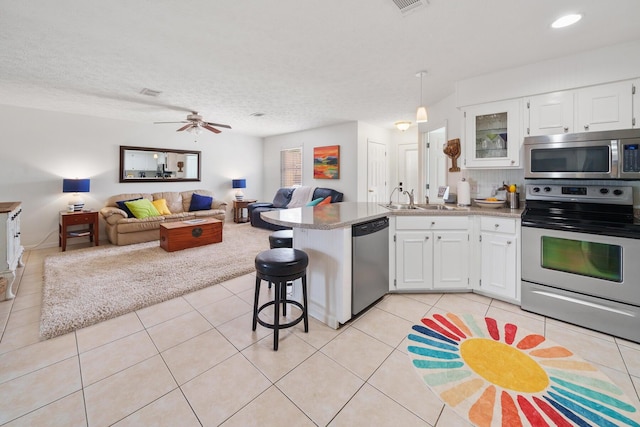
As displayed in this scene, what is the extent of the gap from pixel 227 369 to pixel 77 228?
521cm

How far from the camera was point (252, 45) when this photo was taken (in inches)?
99.8

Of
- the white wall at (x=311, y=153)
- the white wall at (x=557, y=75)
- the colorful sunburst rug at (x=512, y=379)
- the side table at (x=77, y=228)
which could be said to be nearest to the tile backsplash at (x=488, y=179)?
the white wall at (x=557, y=75)

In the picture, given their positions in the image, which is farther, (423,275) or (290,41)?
(423,275)

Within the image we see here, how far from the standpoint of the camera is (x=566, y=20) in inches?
82.5

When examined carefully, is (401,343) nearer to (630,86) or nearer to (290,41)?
(290,41)

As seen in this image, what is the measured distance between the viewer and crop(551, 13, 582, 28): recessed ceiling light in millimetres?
2047

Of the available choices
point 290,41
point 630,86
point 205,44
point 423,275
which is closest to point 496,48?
point 630,86

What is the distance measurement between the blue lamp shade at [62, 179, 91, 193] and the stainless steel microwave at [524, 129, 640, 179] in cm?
666

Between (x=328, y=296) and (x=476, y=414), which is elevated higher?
(x=328, y=296)

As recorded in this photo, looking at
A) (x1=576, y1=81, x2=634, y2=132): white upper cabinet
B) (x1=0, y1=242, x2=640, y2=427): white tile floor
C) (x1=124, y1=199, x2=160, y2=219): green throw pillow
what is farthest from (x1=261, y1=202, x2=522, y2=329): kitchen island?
(x1=124, y1=199, x2=160, y2=219): green throw pillow

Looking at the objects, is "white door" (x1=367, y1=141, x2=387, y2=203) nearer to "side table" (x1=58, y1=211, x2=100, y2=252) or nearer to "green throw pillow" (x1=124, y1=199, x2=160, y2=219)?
"green throw pillow" (x1=124, y1=199, x2=160, y2=219)

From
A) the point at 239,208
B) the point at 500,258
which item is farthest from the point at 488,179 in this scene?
the point at 239,208

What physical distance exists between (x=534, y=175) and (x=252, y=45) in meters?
3.00

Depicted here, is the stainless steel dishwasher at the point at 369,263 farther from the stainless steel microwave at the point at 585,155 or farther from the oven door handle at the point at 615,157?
the oven door handle at the point at 615,157
